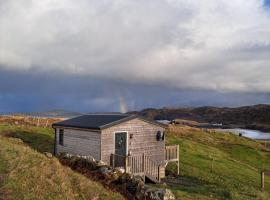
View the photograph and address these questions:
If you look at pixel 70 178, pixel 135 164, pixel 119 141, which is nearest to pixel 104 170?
pixel 70 178

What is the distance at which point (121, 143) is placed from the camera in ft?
103

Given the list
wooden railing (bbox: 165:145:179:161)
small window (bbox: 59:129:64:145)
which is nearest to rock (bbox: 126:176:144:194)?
small window (bbox: 59:129:64:145)

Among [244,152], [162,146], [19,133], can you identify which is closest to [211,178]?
[162,146]

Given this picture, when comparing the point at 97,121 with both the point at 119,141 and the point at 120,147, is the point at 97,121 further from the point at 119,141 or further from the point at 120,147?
the point at 120,147

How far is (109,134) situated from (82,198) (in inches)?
472

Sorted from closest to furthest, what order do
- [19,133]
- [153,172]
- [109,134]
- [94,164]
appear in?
[94,164], [109,134], [153,172], [19,133]

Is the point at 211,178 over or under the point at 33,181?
under

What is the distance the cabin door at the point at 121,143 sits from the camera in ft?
102

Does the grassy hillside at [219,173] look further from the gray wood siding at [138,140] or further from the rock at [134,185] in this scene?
the gray wood siding at [138,140]

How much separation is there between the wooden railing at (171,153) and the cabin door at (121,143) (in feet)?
20.7

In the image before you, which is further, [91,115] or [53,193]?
[91,115]

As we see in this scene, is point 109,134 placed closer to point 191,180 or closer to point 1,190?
point 191,180

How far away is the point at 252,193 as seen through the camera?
89.7ft

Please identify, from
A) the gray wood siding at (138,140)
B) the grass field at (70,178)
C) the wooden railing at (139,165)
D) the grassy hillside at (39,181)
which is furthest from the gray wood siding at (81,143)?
the grassy hillside at (39,181)
